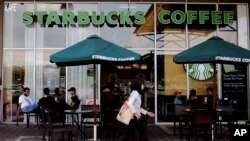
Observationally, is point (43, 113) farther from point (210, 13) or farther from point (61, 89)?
point (210, 13)

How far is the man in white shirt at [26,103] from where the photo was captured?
554 inches

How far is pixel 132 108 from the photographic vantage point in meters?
8.93

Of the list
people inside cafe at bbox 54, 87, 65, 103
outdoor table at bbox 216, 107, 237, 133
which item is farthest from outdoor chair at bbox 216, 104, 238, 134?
people inside cafe at bbox 54, 87, 65, 103

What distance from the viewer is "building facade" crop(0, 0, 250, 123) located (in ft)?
50.6

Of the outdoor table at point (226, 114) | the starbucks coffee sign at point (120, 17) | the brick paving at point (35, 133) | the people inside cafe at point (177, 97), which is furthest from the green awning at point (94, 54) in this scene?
the starbucks coffee sign at point (120, 17)

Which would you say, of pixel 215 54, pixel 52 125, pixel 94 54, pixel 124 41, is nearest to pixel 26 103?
pixel 124 41

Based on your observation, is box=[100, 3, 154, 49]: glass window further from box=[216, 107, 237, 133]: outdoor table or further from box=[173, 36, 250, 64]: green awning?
box=[173, 36, 250, 64]: green awning

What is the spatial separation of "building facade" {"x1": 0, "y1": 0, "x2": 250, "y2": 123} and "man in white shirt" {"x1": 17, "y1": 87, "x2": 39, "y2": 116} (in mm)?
896

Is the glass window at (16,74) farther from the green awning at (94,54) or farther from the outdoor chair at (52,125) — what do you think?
the green awning at (94,54)

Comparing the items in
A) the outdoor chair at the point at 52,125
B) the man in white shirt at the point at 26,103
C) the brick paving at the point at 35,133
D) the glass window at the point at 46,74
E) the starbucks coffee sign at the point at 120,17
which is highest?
the starbucks coffee sign at the point at 120,17

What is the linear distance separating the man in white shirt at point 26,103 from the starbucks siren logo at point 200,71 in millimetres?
5523

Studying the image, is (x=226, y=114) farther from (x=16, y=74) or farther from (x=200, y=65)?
(x=16, y=74)

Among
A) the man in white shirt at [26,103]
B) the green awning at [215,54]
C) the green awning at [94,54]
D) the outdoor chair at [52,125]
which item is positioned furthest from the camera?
the man in white shirt at [26,103]

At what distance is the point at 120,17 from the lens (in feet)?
51.0
